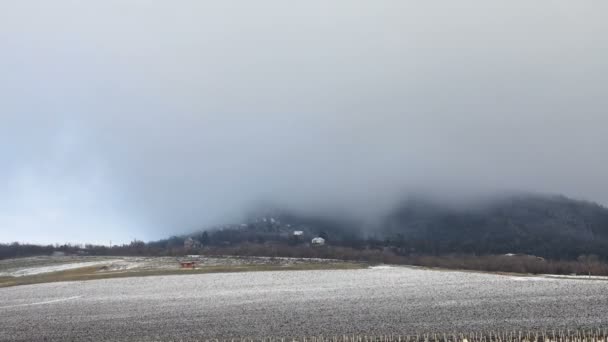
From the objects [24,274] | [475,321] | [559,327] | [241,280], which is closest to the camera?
[559,327]

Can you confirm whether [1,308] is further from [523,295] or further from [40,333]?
[523,295]

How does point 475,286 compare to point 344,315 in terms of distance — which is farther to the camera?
point 475,286

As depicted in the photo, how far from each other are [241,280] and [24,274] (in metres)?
75.5

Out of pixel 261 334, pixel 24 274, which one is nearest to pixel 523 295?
pixel 261 334

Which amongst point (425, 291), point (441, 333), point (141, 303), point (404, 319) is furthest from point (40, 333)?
point (425, 291)

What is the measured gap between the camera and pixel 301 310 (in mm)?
56594

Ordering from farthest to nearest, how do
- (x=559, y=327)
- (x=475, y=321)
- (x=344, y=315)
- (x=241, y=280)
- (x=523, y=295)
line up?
1. (x=241, y=280)
2. (x=523, y=295)
3. (x=344, y=315)
4. (x=475, y=321)
5. (x=559, y=327)

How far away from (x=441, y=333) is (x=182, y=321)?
895 inches

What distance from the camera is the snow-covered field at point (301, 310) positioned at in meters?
45.5

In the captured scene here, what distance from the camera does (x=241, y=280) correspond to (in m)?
102

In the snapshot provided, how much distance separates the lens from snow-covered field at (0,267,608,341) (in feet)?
149

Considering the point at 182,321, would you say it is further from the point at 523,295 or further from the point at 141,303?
the point at 523,295

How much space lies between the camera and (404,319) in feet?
156

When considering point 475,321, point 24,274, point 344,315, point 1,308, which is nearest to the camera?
point 475,321
